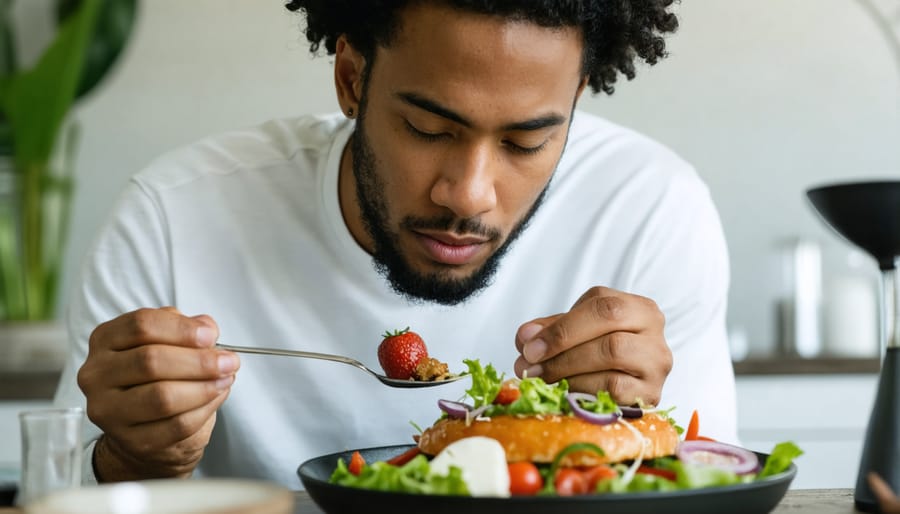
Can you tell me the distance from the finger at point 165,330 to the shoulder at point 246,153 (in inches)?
26.6

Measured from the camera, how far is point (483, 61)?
4.61ft

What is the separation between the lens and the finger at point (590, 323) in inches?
51.7

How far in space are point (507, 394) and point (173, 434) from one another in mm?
430

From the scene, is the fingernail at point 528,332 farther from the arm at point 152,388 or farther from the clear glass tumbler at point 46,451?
the clear glass tumbler at point 46,451

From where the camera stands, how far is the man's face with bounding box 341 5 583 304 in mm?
1411

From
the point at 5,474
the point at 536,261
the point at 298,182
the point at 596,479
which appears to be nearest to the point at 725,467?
the point at 596,479

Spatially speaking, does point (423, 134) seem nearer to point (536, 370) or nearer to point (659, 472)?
point (536, 370)

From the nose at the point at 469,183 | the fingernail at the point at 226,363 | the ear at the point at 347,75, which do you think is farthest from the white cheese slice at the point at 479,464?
the ear at the point at 347,75

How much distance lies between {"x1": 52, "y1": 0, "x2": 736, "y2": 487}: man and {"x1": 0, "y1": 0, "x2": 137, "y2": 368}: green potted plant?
1.10 m

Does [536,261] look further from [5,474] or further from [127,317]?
[5,474]

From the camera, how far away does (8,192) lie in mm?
2939

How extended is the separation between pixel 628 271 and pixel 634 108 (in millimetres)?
1500

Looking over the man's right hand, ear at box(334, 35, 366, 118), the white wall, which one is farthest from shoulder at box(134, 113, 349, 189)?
the white wall

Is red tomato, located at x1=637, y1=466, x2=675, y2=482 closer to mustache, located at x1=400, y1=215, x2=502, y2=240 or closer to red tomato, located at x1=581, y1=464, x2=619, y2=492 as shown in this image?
red tomato, located at x1=581, y1=464, x2=619, y2=492
